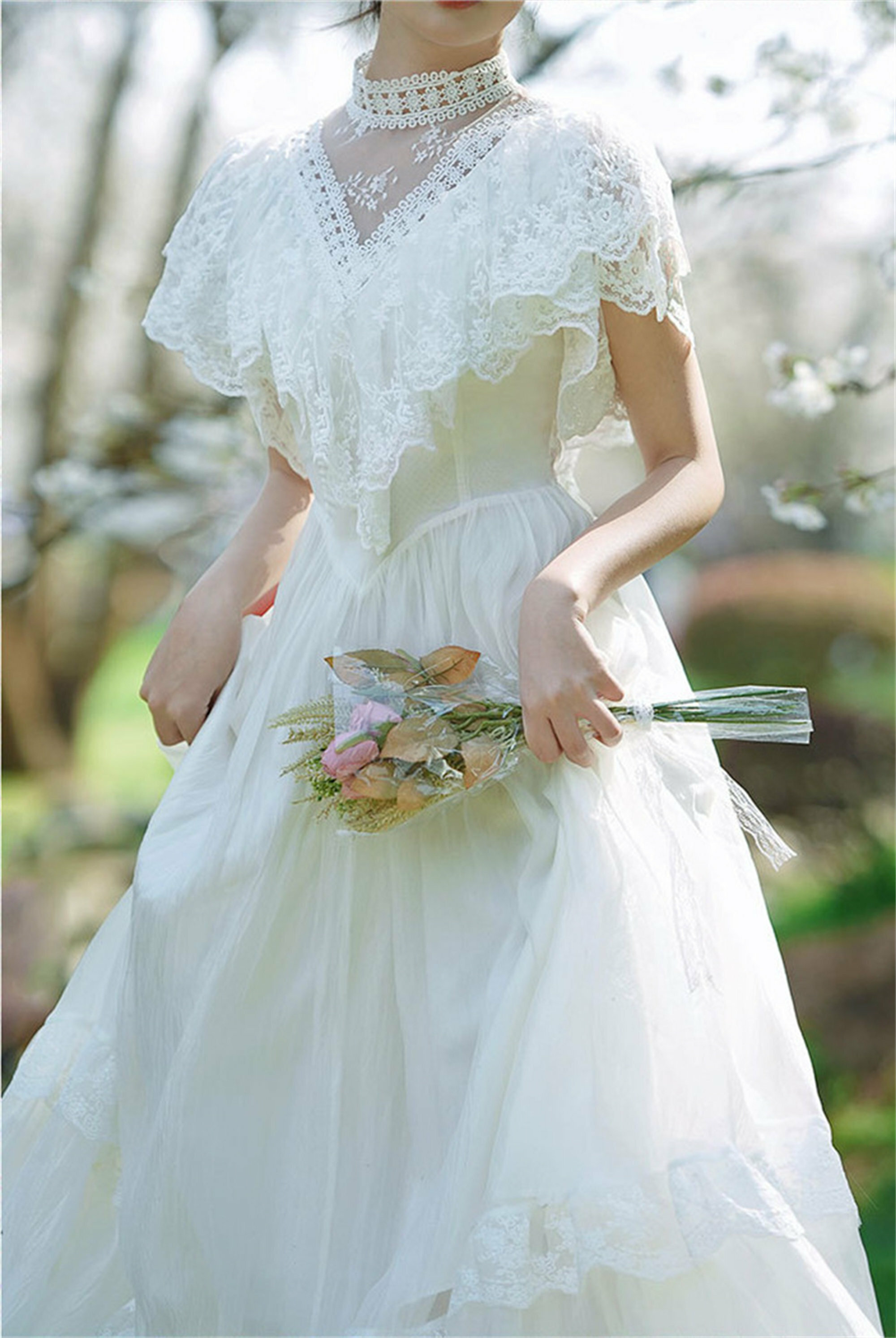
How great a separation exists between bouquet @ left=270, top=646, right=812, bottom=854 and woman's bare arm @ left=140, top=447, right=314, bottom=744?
10.7 inches

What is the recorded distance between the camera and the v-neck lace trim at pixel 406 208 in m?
1.39

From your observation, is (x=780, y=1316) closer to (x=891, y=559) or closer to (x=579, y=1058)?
(x=579, y=1058)

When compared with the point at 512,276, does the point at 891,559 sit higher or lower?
lower

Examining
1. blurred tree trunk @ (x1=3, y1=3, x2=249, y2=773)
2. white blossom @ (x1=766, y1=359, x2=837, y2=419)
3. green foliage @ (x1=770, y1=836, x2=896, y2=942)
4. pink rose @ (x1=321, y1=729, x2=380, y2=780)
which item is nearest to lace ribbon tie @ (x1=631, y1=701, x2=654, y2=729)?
pink rose @ (x1=321, y1=729, x2=380, y2=780)

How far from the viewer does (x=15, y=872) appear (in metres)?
4.24

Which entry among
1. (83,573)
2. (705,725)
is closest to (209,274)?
(705,725)

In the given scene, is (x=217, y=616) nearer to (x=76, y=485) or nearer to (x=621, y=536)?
(x=621, y=536)

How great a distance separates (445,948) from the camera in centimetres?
132

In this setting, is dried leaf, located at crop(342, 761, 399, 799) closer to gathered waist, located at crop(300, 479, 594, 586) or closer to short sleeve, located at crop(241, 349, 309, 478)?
gathered waist, located at crop(300, 479, 594, 586)

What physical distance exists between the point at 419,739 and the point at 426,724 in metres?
0.02

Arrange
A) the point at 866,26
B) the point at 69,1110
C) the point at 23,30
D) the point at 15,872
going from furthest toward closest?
1. the point at 15,872
2. the point at 23,30
3. the point at 866,26
4. the point at 69,1110

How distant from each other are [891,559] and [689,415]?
4.94 m

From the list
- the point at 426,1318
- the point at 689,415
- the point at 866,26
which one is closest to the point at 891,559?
the point at 866,26

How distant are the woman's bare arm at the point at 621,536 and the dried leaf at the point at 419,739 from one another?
0.07m
